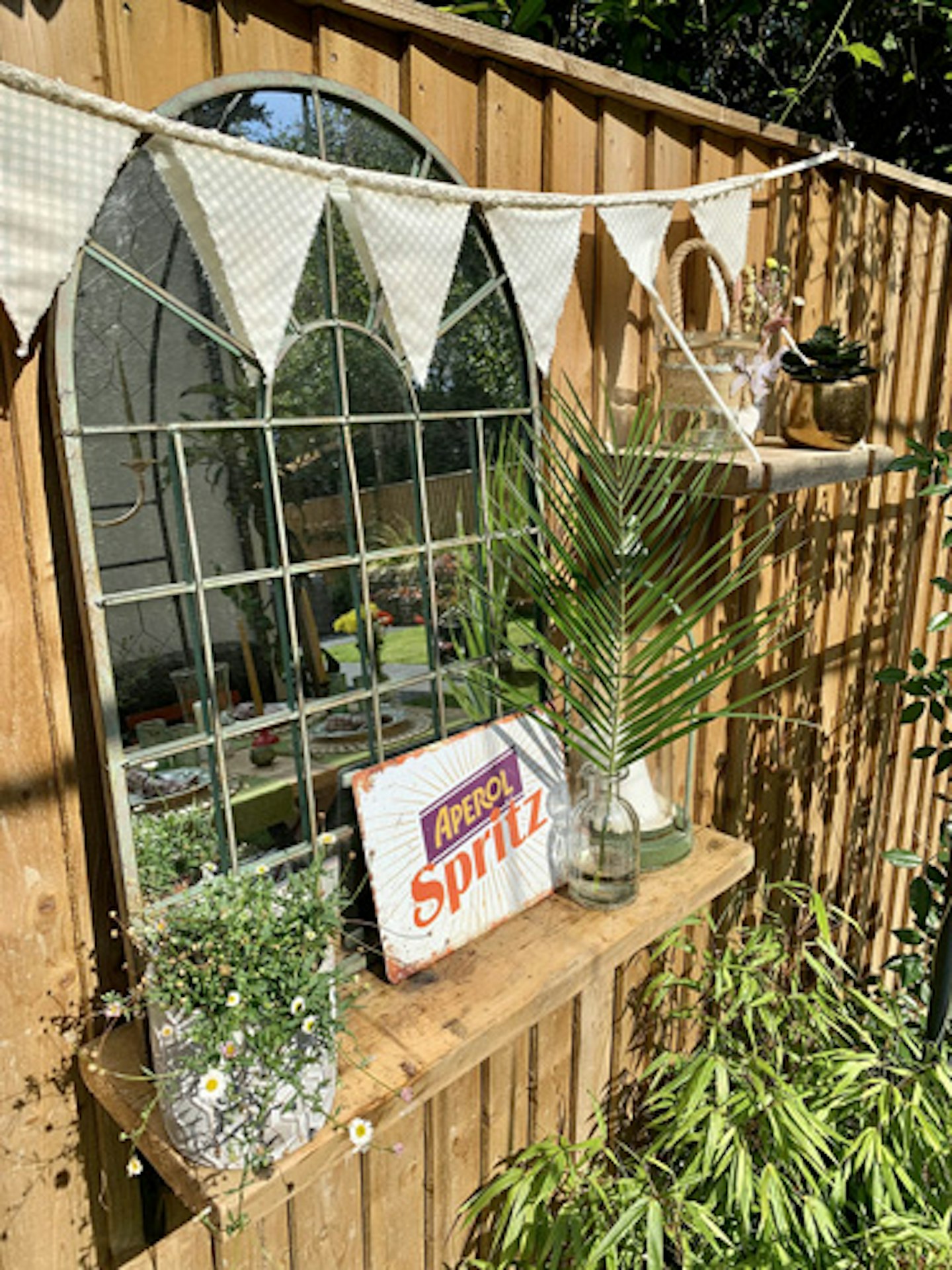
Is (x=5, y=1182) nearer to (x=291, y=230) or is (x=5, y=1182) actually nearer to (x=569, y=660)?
(x=569, y=660)

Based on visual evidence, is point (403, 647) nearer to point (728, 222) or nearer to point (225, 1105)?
point (225, 1105)

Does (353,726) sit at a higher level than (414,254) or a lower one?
lower

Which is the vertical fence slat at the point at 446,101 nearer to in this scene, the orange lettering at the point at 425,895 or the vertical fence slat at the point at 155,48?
the vertical fence slat at the point at 155,48

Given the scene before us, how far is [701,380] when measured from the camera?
1496mm

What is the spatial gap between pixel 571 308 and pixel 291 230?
614 millimetres

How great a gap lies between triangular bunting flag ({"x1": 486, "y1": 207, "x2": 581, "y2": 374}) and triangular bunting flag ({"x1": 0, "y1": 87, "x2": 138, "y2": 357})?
1.75ft

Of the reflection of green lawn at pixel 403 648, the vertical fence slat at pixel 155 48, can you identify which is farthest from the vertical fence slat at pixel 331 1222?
the vertical fence slat at pixel 155 48

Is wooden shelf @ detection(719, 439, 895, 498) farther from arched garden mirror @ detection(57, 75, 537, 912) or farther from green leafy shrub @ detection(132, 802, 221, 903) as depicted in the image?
green leafy shrub @ detection(132, 802, 221, 903)

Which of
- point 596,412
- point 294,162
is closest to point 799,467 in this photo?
point 596,412

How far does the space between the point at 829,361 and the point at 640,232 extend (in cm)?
46

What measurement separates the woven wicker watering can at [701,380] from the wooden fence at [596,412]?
3.8 inches

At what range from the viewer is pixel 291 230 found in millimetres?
1023

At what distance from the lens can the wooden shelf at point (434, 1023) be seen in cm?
101

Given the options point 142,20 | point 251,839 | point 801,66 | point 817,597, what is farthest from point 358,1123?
point 801,66
